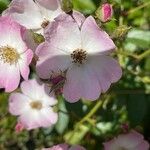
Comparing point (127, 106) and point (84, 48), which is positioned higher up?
point (84, 48)

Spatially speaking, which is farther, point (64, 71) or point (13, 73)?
point (13, 73)

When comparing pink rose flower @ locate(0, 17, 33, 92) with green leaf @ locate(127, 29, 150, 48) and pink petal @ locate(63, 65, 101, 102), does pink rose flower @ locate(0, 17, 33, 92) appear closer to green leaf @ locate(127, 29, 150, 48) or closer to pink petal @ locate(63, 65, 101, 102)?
pink petal @ locate(63, 65, 101, 102)

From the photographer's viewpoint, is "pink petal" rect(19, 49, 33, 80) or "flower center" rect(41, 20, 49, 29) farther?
"flower center" rect(41, 20, 49, 29)

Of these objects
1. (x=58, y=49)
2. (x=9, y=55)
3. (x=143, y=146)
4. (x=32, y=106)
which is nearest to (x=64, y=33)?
(x=58, y=49)

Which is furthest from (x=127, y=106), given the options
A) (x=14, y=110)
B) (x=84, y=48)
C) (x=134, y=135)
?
(x=84, y=48)

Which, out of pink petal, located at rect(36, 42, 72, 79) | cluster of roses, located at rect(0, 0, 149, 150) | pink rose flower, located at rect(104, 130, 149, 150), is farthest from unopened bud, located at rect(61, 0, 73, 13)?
pink rose flower, located at rect(104, 130, 149, 150)

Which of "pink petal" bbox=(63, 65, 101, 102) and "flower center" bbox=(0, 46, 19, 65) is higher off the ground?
"pink petal" bbox=(63, 65, 101, 102)

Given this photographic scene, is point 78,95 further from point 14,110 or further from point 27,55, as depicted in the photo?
point 14,110

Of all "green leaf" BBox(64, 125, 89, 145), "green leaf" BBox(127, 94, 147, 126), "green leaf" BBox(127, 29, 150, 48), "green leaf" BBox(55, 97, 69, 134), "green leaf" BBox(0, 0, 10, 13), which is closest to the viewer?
"green leaf" BBox(0, 0, 10, 13)
